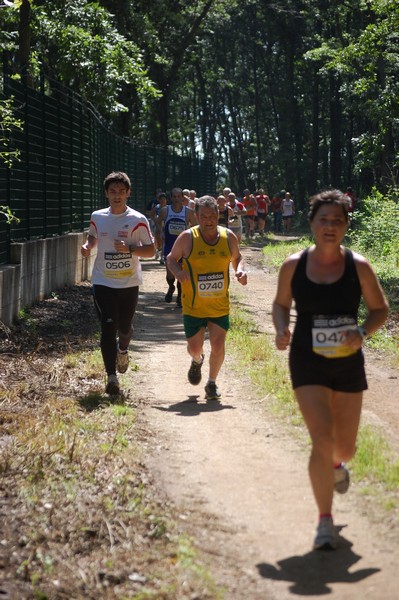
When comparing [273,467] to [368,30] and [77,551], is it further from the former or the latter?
[368,30]

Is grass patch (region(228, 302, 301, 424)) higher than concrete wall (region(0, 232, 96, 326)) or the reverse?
the reverse

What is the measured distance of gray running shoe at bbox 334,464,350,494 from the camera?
602 centimetres

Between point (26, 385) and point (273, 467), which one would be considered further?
point (26, 385)

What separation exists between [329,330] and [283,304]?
1.15 feet

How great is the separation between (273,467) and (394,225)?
63.8 ft

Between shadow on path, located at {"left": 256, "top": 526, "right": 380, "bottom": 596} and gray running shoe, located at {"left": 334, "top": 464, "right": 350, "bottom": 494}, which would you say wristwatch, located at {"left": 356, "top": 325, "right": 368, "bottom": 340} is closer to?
gray running shoe, located at {"left": 334, "top": 464, "right": 350, "bottom": 494}

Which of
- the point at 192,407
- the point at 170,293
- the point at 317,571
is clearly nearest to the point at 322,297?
the point at 317,571

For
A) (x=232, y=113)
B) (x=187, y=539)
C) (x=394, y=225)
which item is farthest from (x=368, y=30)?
(x=232, y=113)

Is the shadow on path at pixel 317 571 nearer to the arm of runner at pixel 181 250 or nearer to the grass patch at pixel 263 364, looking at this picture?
the grass patch at pixel 263 364

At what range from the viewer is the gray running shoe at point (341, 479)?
237 inches

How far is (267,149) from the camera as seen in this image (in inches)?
3100

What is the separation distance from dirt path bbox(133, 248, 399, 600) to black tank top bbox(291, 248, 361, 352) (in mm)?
1025

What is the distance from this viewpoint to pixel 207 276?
9.56 m

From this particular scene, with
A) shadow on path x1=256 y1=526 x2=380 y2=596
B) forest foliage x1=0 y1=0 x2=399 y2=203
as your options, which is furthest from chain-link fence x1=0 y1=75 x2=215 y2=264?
shadow on path x1=256 y1=526 x2=380 y2=596
